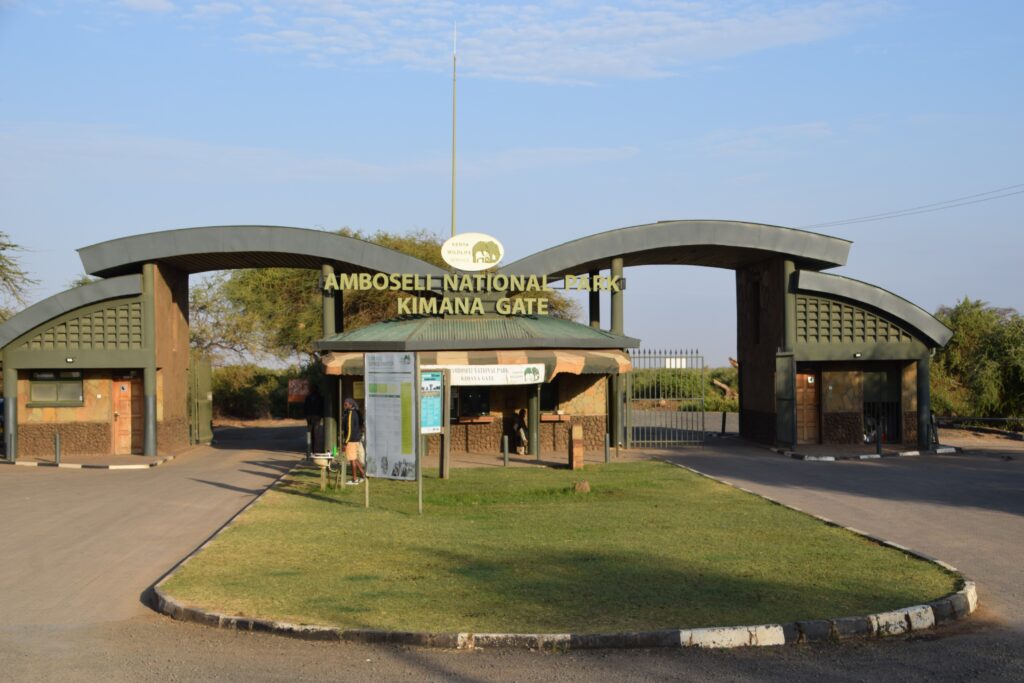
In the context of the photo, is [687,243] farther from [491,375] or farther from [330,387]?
[330,387]

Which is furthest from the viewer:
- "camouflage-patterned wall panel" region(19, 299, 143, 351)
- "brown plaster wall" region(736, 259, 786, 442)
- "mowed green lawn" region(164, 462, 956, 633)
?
"brown plaster wall" region(736, 259, 786, 442)

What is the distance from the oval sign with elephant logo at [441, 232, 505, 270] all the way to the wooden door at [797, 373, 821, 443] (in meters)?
10.00

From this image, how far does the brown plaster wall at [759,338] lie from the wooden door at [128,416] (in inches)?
727

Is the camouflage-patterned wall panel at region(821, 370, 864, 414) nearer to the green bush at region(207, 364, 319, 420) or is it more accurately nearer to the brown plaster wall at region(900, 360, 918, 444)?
the brown plaster wall at region(900, 360, 918, 444)

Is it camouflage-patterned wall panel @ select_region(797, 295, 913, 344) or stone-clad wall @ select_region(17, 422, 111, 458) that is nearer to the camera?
stone-clad wall @ select_region(17, 422, 111, 458)

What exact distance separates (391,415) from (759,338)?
56.8 feet

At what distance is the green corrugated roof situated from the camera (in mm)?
26422

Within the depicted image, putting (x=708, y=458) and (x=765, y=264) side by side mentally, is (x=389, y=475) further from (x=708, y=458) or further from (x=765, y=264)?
(x=765, y=264)

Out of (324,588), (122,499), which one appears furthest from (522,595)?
(122,499)

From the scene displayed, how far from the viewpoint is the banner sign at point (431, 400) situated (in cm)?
1744

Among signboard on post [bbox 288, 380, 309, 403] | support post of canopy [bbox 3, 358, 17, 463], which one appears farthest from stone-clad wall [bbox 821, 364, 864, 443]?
support post of canopy [bbox 3, 358, 17, 463]

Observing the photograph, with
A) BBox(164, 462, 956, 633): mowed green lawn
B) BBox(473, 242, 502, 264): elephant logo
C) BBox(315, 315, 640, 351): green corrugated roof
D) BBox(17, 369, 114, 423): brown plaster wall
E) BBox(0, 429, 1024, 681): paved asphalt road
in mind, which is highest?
BBox(473, 242, 502, 264): elephant logo

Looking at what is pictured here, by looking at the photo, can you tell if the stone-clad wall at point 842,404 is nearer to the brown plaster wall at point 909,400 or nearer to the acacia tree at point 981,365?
the brown plaster wall at point 909,400

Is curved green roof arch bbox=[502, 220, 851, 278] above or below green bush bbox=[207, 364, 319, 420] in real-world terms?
above
